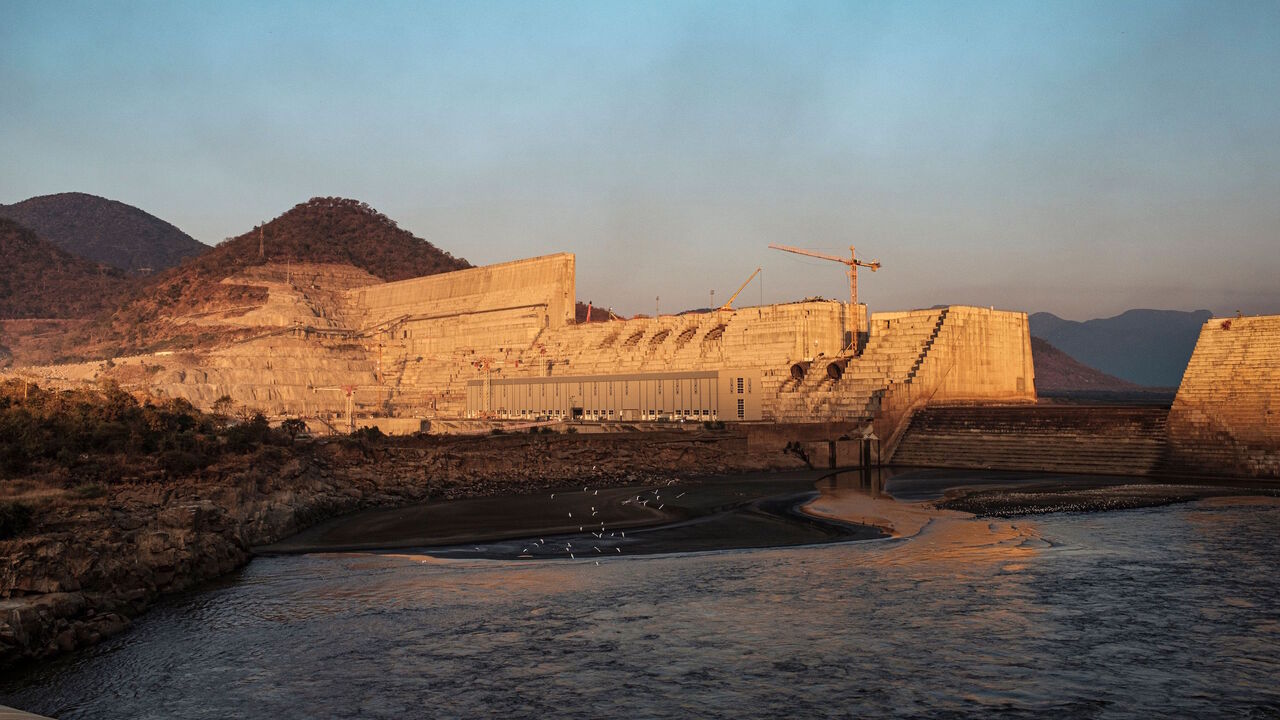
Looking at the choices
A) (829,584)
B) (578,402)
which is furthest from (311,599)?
(578,402)

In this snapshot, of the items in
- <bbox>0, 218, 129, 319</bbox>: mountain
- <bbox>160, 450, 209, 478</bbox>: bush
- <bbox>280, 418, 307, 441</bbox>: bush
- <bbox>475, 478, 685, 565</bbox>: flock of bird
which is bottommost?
<bbox>475, 478, 685, 565</bbox>: flock of bird

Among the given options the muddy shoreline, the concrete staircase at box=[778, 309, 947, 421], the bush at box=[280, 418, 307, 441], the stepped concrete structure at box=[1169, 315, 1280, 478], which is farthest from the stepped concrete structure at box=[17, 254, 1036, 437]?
the bush at box=[280, 418, 307, 441]

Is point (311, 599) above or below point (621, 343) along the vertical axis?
below

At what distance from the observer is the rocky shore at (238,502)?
59.6ft

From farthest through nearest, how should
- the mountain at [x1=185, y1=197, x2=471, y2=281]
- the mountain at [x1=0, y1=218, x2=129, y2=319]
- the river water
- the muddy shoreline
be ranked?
the mountain at [x1=0, y1=218, x2=129, y2=319], the mountain at [x1=185, y1=197, x2=471, y2=281], the muddy shoreline, the river water

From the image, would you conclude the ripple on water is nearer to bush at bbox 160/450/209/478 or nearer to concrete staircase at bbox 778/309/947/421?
bush at bbox 160/450/209/478

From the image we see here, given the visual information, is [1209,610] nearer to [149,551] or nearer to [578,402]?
[149,551]

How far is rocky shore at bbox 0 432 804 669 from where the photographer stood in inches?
715

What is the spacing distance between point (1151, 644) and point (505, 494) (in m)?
28.5

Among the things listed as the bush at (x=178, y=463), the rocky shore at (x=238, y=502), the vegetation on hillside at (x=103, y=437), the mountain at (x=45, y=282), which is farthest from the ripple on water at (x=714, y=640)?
the mountain at (x=45, y=282)

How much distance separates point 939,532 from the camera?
29812 mm

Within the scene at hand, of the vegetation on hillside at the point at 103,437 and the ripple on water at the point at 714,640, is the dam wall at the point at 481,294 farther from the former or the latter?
the ripple on water at the point at 714,640

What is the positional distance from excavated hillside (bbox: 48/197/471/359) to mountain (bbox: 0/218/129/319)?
2089cm

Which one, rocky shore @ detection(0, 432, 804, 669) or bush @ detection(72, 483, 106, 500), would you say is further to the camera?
bush @ detection(72, 483, 106, 500)
